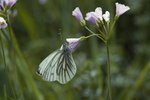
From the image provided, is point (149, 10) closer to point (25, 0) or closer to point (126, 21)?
point (126, 21)

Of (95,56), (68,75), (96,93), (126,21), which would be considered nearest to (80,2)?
(126,21)

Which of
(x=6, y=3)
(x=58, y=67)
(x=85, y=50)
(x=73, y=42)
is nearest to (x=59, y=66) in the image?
(x=58, y=67)

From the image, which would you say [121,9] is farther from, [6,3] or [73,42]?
[6,3]

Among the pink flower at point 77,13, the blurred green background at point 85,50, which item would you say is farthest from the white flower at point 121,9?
the blurred green background at point 85,50

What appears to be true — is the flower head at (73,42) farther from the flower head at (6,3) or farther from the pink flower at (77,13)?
the flower head at (6,3)

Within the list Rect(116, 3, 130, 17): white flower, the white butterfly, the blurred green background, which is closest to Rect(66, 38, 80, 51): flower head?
the white butterfly

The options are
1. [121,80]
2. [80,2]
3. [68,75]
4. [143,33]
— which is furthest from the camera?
[80,2]

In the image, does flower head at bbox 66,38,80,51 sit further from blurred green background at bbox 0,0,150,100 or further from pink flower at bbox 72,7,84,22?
blurred green background at bbox 0,0,150,100
